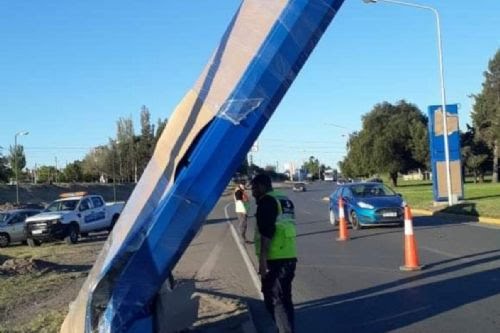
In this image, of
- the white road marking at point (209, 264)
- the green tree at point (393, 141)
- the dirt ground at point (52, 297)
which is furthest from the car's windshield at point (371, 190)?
the green tree at point (393, 141)

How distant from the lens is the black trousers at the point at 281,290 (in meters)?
7.36

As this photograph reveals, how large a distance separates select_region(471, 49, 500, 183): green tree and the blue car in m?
57.4

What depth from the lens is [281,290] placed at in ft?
24.3

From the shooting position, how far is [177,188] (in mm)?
5648

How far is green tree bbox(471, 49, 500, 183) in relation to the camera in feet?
266

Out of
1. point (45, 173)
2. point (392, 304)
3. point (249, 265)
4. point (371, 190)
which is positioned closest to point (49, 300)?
point (249, 265)

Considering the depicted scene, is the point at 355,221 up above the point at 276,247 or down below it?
below

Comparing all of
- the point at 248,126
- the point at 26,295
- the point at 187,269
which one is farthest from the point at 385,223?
the point at 248,126

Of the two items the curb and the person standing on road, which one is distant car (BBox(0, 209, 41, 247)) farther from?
the curb

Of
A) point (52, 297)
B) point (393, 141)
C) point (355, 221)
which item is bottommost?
point (52, 297)

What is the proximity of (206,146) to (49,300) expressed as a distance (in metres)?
7.11

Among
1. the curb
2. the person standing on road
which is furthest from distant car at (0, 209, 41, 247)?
the curb

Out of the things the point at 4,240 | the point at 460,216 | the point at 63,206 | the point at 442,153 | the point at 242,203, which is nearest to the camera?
the point at 242,203

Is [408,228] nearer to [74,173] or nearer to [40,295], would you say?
[40,295]
